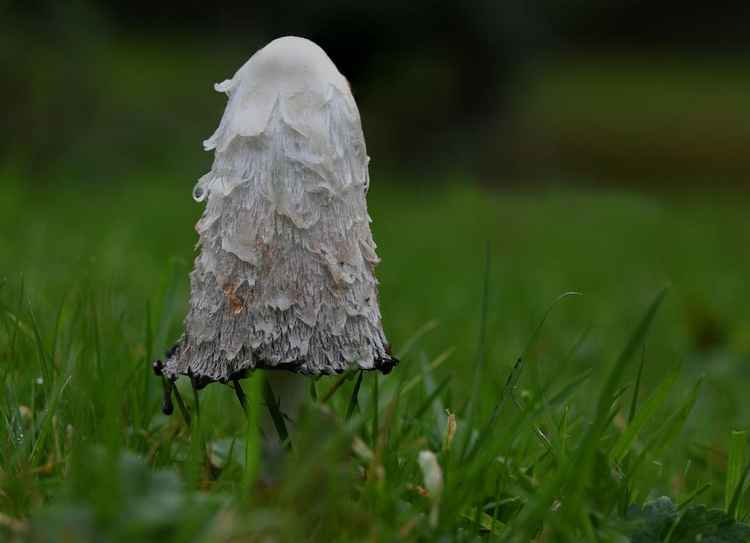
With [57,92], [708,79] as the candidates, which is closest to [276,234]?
[57,92]

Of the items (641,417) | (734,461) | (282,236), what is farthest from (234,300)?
(734,461)

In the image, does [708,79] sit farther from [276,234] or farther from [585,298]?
[276,234]

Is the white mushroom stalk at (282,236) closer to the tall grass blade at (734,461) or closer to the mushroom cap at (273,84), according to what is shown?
the mushroom cap at (273,84)

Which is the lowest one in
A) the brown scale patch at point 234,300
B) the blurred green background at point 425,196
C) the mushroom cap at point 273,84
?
the blurred green background at point 425,196

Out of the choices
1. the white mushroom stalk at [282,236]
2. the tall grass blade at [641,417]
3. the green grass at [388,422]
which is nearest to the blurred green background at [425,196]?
the green grass at [388,422]

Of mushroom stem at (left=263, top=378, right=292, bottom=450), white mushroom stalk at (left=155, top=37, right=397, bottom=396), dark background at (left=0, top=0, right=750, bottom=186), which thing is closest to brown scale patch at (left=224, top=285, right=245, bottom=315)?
white mushroom stalk at (left=155, top=37, right=397, bottom=396)

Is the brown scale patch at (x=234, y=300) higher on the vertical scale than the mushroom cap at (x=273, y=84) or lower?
lower
